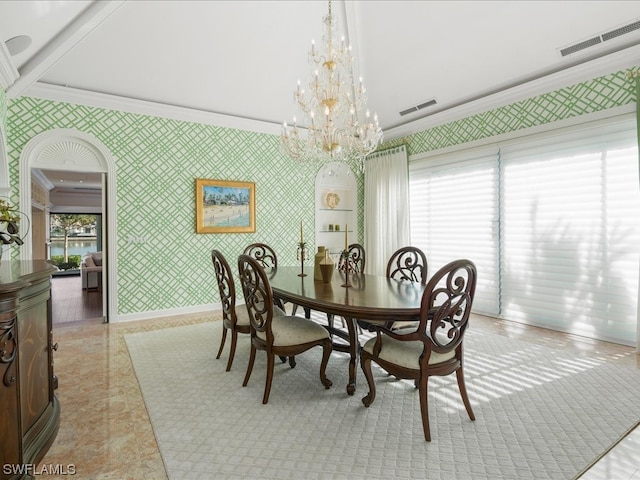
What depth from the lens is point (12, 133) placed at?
384 centimetres

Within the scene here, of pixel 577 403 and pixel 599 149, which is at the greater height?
pixel 599 149

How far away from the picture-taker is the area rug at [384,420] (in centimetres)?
172

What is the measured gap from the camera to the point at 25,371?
5.32 ft

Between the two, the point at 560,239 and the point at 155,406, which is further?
the point at 560,239

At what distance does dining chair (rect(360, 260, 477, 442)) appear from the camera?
190cm

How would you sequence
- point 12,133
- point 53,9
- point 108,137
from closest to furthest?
point 53,9
point 12,133
point 108,137

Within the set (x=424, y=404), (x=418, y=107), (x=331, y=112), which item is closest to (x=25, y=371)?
(x=424, y=404)

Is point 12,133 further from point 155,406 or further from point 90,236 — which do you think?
point 90,236

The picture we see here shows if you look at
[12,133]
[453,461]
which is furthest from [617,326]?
[12,133]

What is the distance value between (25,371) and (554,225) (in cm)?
472

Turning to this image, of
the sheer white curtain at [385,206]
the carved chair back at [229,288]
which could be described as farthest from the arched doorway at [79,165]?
the sheer white curtain at [385,206]

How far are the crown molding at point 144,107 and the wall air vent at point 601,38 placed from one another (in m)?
3.78

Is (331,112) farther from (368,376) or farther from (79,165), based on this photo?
(79,165)

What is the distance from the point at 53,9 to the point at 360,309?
11.4 feet
